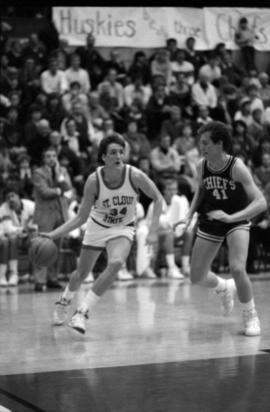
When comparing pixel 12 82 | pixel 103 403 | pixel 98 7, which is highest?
pixel 98 7

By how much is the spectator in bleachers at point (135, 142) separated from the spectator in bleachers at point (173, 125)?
1.88 ft

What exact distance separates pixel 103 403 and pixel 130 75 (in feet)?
40.2

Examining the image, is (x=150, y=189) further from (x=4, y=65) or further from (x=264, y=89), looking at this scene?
(x=264, y=89)

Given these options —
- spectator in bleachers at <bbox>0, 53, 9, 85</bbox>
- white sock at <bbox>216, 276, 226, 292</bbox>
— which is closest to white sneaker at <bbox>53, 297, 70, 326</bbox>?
white sock at <bbox>216, 276, 226, 292</bbox>

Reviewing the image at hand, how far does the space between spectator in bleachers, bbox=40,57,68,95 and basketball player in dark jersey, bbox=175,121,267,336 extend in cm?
813

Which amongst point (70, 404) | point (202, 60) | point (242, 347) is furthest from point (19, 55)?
point (70, 404)

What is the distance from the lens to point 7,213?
12398 millimetres

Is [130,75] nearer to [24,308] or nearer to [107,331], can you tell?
[24,308]

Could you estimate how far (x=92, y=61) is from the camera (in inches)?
665

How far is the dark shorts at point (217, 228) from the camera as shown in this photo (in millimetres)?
7902

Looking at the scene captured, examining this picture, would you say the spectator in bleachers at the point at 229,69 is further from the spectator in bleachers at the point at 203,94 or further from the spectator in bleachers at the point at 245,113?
the spectator in bleachers at the point at 245,113

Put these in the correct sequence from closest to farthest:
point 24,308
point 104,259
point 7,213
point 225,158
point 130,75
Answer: point 225,158 → point 24,308 → point 7,213 → point 104,259 → point 130,75

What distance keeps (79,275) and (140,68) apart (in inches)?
373

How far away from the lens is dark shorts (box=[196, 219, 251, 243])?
311 inches
